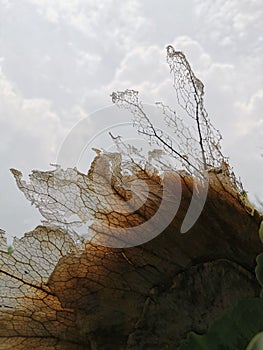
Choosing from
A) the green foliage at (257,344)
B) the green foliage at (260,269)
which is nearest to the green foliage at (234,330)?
the green foliage at (260,269)

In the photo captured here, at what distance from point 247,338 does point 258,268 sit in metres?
0.07

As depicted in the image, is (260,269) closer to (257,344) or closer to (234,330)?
(234,330)

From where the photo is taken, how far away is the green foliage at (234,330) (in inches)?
21.5

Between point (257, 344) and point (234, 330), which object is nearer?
point (257, 344)

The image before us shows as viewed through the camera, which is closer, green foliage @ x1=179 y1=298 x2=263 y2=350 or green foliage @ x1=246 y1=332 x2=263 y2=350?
green foliage @ x1=246 y1=332 x2=263 y2=350

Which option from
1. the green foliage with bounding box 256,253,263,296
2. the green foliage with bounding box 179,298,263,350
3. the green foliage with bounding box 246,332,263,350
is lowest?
the green foliage with bounding box 246,332,263,350

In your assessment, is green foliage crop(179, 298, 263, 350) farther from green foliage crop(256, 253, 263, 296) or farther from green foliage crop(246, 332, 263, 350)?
green foliage crop(246, 332, 263, 350)

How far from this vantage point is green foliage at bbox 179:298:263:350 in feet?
1.79

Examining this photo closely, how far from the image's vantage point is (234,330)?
550mm

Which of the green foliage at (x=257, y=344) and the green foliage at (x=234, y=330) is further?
the green foliage at (x=234, y=330)

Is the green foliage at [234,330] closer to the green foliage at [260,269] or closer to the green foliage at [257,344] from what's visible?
the green foliage at [260,269]

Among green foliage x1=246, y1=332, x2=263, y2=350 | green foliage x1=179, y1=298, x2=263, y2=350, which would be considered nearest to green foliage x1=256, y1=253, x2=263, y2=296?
green foliage x1=179, y1=298, x2=263, y2=350

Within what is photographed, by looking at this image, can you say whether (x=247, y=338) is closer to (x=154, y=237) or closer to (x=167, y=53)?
(x=154, y=237)

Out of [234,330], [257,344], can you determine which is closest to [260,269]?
[234,330]
